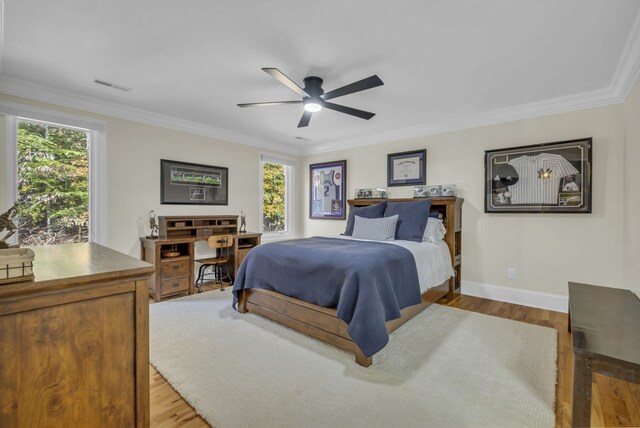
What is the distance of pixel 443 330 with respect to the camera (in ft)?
9.12

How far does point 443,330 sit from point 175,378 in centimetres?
228

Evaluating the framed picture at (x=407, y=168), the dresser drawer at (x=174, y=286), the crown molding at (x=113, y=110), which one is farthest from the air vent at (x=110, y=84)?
the framed picture at (x=407, y=168)

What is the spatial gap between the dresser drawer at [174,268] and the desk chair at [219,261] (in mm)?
255

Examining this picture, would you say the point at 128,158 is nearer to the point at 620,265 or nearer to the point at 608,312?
the point at 608,312

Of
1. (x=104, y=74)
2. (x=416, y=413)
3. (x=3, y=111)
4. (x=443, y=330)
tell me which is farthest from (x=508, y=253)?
(x=3, y=111)

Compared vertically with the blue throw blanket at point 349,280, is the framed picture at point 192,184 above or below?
above

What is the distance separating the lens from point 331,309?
241cm

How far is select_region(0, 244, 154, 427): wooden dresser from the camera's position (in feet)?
3.12

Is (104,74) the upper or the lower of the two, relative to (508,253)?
upper

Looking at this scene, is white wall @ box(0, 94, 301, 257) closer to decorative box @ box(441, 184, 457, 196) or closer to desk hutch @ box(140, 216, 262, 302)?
desk hutch @ box(140, 216, 262, 302)

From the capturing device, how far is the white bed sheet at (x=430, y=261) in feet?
9.92

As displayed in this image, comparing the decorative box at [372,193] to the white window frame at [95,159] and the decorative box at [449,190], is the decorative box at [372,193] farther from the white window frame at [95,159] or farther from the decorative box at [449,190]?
the white window frame at [95,159]

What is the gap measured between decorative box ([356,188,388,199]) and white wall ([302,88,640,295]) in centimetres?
22

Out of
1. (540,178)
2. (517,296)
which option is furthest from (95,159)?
(517,296)
